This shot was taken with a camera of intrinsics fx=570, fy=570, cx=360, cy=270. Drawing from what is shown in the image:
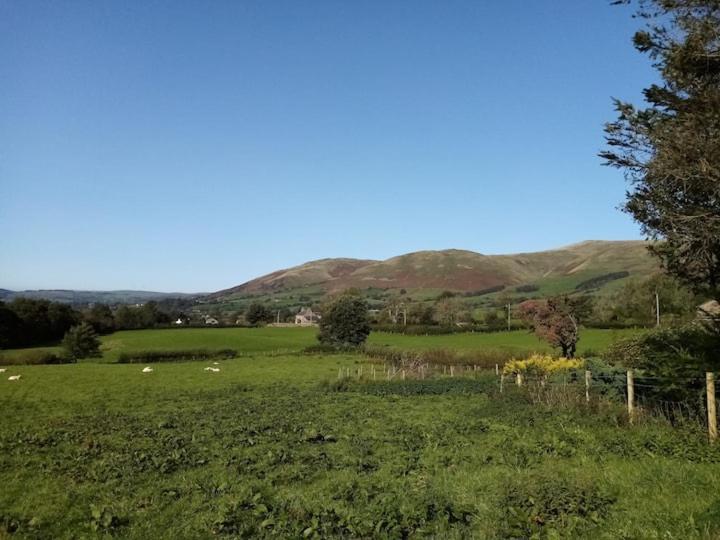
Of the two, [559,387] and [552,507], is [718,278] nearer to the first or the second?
[559,387]

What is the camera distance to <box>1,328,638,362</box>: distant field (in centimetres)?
7192

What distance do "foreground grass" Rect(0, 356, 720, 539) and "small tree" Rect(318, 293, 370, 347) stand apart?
171ft

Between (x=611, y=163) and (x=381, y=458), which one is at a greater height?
(x=611, y=163)

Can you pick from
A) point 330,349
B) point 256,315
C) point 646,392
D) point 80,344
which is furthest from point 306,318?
point 646,392

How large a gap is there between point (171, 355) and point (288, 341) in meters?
23.7

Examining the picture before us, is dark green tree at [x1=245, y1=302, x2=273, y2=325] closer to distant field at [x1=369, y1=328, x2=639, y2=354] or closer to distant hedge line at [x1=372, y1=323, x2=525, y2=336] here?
distant field at [x1=369, y1=328, x2=639, y2=354]

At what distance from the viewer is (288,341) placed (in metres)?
90.0

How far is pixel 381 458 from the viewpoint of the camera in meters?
14.6

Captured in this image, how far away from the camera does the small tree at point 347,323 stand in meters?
77.1

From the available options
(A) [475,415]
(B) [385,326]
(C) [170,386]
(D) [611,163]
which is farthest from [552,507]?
(B) [385,326]

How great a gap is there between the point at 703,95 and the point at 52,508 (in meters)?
17.2

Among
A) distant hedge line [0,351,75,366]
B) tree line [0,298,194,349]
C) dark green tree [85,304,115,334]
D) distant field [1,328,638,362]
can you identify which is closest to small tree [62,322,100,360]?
distant field [1,328,638,362]

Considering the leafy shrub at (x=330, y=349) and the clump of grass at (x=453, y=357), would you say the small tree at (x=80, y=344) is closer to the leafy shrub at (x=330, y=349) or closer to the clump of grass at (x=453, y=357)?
the leafy shrub at (x=330, y=349)

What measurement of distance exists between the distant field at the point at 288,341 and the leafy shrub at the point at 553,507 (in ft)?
185
